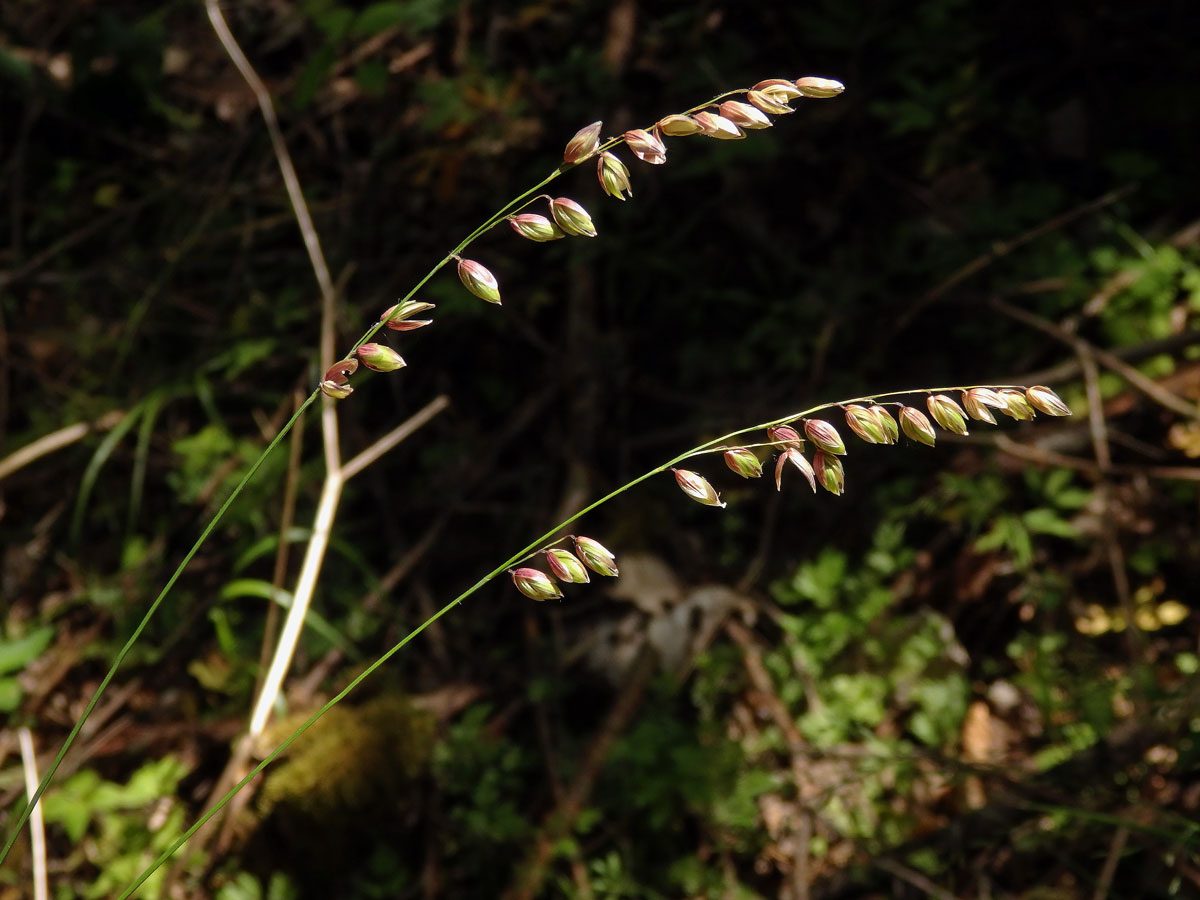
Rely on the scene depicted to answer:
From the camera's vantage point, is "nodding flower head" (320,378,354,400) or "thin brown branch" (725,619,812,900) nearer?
"nodding flower head" (320,378,354,400)

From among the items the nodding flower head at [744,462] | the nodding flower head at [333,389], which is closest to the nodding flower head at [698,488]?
the nodding flower head at [744,462]

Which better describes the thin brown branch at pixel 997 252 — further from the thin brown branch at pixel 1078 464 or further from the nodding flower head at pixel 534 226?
the nodding flower head at pixel 534 226

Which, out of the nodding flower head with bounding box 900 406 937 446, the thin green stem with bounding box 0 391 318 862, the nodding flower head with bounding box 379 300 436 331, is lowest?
the nodding flower head with bounding box 900 406 937 446

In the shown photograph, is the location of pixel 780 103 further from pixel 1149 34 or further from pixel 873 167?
pixel 1149 34

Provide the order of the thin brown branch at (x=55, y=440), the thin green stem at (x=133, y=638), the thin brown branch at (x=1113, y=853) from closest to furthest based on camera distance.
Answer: the thin green stem at (x=133, y=638)
the thin brown branch at (x=1113, y=853)
the thin brown branch at (x=55, y=440)

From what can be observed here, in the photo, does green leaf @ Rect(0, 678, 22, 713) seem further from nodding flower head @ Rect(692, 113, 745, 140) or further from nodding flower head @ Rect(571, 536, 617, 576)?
nodding flower head @ Rect(692, 113, 745, 140)

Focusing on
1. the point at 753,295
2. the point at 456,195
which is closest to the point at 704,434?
the point at 753,295

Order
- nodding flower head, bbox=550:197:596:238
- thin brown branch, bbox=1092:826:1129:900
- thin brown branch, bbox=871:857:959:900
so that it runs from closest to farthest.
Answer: nodding flower head, bbox=550:197:596:238
thin brown branch, bbox=1092:826:1129:900
thin brown branch, bbox=871:857:959:900

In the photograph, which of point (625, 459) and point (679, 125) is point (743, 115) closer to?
point (679, 125)

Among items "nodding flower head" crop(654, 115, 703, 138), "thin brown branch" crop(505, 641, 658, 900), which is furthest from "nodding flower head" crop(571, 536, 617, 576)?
"thin brown branch" crop(505, 641, 658, 900)
